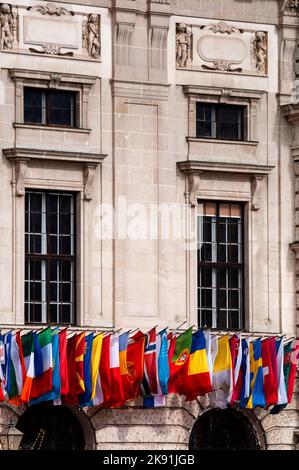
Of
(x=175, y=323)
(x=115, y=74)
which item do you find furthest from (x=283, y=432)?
(x=115, y=74)

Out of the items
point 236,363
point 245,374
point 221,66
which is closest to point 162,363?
point 236,363

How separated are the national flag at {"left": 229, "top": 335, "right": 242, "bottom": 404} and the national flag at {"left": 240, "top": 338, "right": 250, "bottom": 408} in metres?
0.12

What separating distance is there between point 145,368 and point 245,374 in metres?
2.93

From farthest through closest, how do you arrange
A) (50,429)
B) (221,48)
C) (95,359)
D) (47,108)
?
(221,48)
(47,108)
(50,429)
(95,359)

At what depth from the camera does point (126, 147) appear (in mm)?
93438

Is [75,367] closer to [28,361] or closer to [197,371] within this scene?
[28,361]

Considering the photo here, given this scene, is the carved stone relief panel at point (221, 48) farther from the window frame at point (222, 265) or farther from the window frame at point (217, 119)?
the window frame at point (222, 265)

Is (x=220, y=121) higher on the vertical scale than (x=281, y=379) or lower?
higher

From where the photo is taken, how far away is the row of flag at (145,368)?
90688mm

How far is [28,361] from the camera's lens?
9062 cm

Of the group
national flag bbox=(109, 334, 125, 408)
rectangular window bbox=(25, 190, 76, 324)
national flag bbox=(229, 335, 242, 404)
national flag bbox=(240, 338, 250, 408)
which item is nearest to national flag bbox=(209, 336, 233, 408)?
national flag bbox=(229, 335, 242, 404)

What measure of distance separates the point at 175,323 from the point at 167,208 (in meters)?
3.06

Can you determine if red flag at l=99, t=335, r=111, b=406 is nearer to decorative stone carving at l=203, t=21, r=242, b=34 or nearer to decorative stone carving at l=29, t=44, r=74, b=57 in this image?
decorative stone carving at l=29, t=44, r=74, b=57
